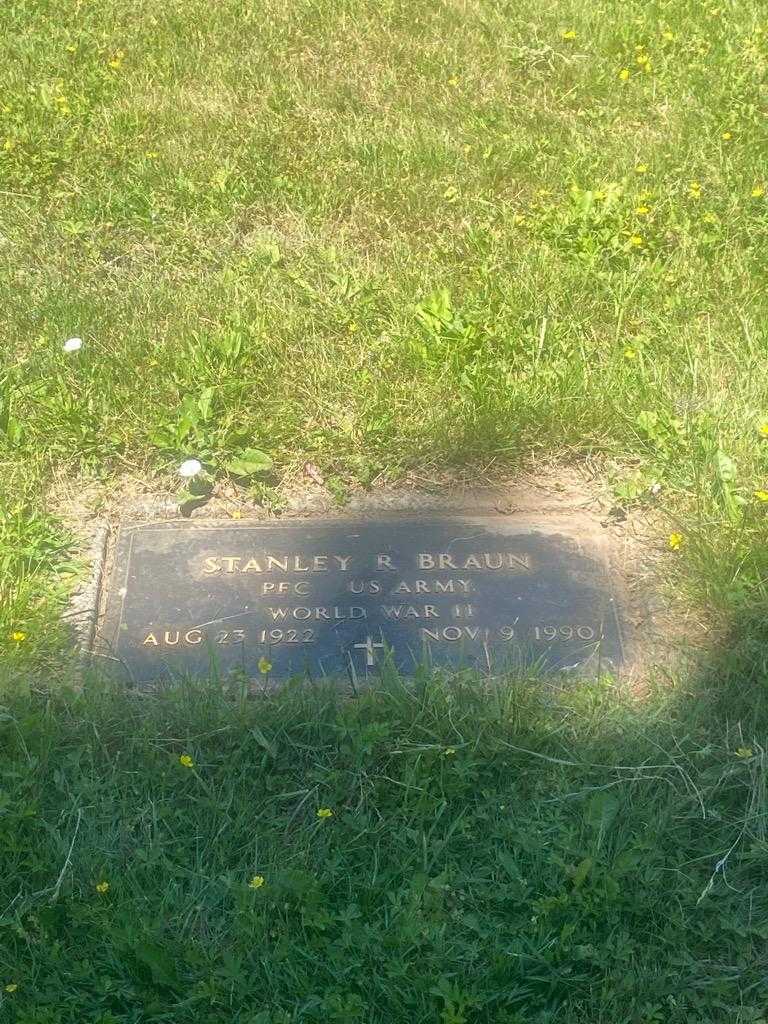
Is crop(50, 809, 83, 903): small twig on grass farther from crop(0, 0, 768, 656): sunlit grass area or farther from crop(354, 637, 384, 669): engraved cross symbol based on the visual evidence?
crop(354, 637, 384, 669): engraved cross symbol

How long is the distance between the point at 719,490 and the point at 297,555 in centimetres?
122

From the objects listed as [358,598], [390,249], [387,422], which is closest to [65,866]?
[358,598]

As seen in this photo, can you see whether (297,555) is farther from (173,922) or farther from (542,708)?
(173,922)

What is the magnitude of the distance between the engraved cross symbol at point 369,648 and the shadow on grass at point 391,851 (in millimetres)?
98

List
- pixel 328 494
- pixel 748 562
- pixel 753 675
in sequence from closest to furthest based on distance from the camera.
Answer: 1. pixel 753 675
2. pixel 748 562
3. pixel 328 494

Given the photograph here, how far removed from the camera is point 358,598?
3.08m

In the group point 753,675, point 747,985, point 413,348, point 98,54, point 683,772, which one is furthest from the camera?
point 98,54

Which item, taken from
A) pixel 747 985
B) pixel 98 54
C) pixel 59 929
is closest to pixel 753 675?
pixel 747 985

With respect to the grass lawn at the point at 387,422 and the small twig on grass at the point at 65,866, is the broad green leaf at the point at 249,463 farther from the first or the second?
the small twig on grass at the point at 65,866

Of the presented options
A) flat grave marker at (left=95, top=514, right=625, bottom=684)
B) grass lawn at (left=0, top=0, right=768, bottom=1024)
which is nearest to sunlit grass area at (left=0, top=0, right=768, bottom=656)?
grass lawn at (left=0, top=0, right=768, bottom=1024)

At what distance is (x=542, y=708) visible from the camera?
277 cm

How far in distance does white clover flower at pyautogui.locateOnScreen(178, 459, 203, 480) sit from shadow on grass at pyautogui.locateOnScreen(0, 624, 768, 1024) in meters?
0.78

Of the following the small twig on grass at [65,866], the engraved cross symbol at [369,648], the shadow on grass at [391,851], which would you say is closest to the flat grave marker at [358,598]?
the engraved cross symbol at [369,648]

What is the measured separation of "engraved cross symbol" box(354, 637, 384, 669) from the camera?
2921 mm
